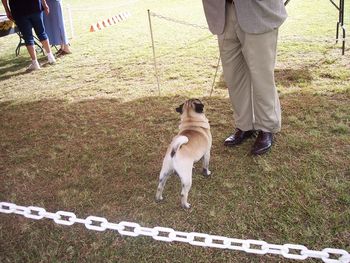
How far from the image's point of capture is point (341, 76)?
554 centimetres

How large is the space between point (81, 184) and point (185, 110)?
1260 millimetres

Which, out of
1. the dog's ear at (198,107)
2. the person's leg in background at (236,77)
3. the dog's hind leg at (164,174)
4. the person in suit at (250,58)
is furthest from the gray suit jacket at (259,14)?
the dog's hind leg at (164,174)

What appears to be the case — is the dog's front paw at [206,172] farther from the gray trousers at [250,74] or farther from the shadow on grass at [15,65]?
the shadow on grass at [15,65]

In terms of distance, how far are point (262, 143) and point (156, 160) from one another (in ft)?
3.72

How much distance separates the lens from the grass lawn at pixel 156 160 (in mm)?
2717

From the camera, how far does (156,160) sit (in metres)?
3.87

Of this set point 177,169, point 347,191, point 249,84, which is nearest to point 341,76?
point 249,84

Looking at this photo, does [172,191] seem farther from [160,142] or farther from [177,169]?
[160,142]

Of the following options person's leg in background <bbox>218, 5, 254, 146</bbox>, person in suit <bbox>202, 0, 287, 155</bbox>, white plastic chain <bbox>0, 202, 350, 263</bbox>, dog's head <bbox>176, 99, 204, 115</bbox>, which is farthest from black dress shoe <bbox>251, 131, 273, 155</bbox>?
white plastic chain <bbox>0, 202, 350, 263</bbox>

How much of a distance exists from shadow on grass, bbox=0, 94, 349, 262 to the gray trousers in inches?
14.3

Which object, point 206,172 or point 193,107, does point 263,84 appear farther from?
point 206,172

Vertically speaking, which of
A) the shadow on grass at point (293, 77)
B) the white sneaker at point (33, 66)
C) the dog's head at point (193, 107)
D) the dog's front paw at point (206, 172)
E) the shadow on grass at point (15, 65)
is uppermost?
the dog's head at point (193, 107)

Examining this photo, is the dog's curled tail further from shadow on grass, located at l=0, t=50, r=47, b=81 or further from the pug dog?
shadow on grass, located at l=0, t=50, r=47, b=81

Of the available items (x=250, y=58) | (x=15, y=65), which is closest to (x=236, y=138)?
(x=250, y=58)
